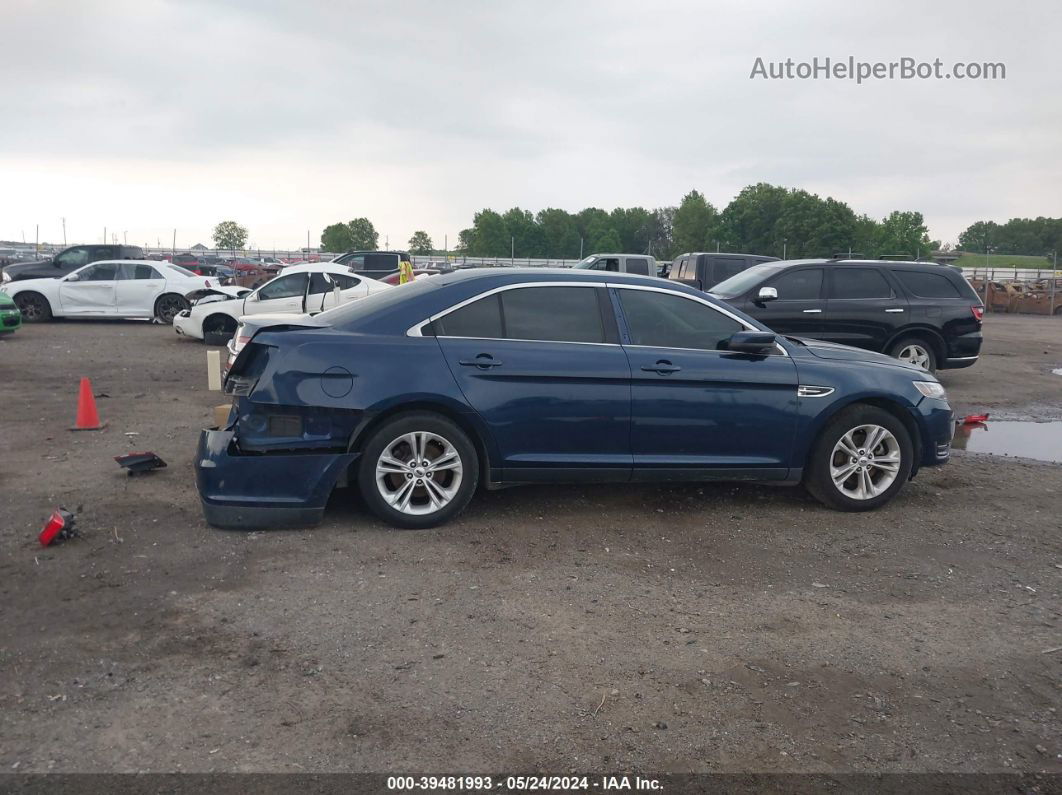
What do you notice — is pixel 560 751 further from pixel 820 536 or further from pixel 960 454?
pixel 960 454

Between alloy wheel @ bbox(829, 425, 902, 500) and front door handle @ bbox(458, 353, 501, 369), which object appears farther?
alloy wheel @ bbox(829, 425, 902, 500)

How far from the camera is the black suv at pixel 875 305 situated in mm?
12641

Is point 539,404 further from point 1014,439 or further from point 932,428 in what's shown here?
point 1014,439

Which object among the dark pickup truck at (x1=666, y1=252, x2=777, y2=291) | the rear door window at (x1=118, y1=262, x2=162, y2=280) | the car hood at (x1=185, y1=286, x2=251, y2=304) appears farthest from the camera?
the rear door window at (x1=118, y1=262, x2=162, y2=280)

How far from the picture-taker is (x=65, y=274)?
23484 mm

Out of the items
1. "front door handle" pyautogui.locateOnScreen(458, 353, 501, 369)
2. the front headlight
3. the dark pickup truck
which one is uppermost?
the dark pickup truck

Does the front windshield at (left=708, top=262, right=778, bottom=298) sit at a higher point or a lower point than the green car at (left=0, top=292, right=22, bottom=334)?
higher

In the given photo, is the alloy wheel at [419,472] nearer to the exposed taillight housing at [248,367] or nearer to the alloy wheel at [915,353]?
the exposed taillight housing at [248,367]

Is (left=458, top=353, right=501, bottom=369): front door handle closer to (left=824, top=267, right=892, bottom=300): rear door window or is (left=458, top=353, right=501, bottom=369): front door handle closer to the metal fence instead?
(left=824, top=267, right=892, bottom=300): rear door window

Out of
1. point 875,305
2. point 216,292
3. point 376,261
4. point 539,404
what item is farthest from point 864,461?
point 376,261

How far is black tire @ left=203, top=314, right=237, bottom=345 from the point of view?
1759cm

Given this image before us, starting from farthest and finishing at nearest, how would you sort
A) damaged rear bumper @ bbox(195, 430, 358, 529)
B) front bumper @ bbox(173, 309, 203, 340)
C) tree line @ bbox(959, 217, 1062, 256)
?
tree line @ bbox(959, 217, 1062, 256), front bumper @ bbox(173, 309, 203, 340), damaged rear bumper @ bbox(195, 430, 358, 529)

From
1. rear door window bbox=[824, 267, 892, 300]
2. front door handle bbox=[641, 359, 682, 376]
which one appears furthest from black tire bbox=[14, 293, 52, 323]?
front door handle bbox=[641, 359, 682, 376]

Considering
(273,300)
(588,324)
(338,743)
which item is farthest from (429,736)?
(273,300)
